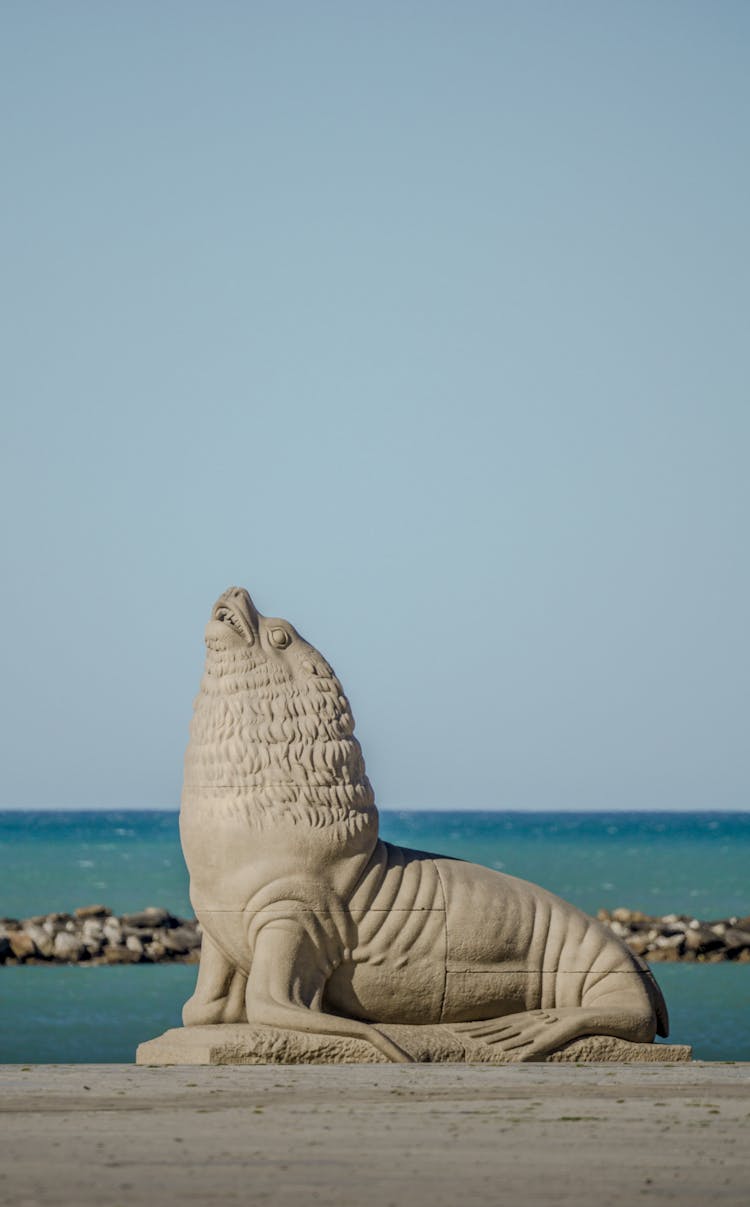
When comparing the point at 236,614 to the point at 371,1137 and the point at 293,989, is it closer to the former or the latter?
the point at 293,989

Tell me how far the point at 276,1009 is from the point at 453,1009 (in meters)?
0.92

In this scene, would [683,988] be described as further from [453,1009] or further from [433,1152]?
[433,1152]

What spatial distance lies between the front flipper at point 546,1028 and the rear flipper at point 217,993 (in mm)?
968

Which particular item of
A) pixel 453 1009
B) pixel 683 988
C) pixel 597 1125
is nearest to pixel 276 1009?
pixel 453 1009

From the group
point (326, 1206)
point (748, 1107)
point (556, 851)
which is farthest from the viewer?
point (556, 851)

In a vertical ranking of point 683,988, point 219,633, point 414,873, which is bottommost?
point 683,988

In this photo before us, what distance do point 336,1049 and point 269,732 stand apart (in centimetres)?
143

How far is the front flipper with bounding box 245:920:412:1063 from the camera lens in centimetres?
799

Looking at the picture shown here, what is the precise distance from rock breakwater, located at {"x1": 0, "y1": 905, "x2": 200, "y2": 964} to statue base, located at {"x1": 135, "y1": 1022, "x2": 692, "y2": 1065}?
15442 millimetres

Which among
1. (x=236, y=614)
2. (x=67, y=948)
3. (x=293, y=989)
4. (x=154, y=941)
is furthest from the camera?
(x=154, y=941)

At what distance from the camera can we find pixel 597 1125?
Answer: 6.08 meters

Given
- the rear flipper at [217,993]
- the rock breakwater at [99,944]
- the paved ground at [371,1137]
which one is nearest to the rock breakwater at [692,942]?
the rock breakwater at [99,944]

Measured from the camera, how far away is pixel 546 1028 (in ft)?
27.7

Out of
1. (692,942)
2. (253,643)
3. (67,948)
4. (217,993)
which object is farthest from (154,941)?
(253,643)
